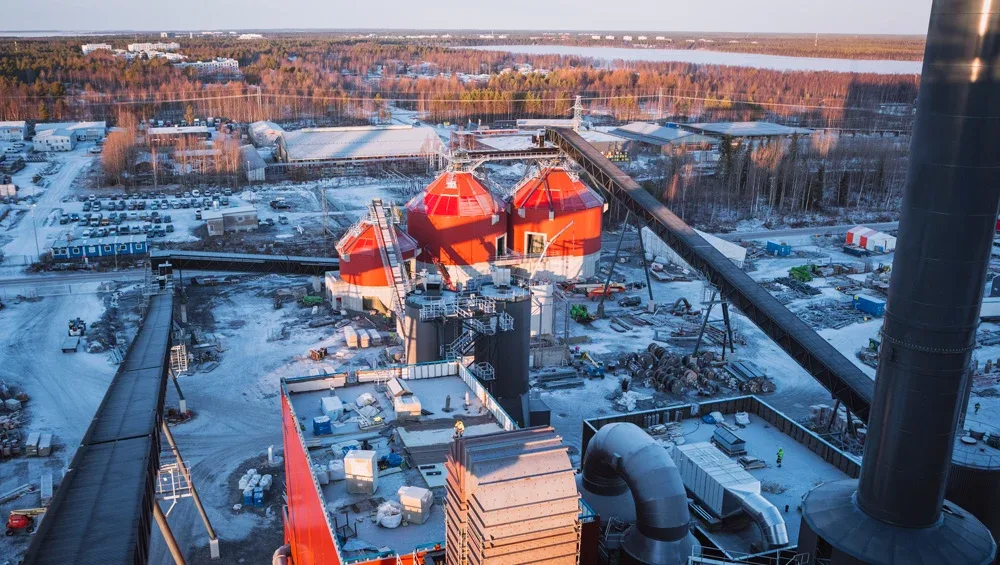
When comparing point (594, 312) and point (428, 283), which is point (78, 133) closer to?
point (594, 312)

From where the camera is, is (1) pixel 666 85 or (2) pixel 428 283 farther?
(1) pixel 666 85

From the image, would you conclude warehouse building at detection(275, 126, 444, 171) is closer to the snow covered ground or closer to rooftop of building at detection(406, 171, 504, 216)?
rooftop of building at detection(406, 171, 504, 216)

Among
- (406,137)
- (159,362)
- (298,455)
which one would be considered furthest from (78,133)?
(298,455)

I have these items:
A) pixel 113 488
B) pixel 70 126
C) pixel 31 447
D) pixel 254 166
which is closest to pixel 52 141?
pixel 70 126

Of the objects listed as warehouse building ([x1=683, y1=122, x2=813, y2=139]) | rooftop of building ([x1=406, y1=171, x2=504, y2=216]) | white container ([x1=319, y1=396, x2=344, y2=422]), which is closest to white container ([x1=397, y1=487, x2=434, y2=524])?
white container ([x1=319, y1=396, x2=344, y2=422])

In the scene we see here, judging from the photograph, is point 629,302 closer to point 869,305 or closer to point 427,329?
point 869,305
